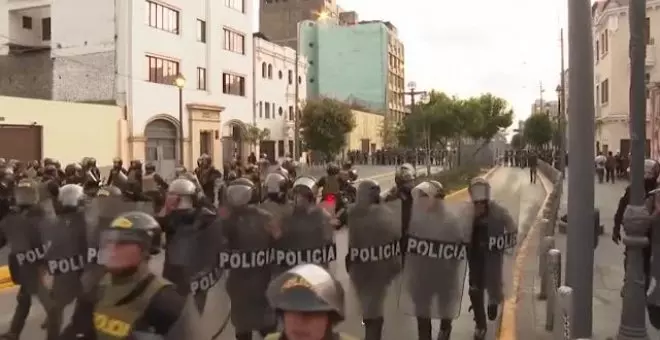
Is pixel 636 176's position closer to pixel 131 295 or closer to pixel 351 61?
pixel 131 295

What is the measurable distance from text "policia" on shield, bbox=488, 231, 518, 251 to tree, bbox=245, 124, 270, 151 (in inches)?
1452

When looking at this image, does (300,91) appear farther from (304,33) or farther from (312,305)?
(312,305)

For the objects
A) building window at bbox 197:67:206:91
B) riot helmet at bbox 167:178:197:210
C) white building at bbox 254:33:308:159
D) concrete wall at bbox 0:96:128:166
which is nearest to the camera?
riot helmet at bbox 167:178:197:210

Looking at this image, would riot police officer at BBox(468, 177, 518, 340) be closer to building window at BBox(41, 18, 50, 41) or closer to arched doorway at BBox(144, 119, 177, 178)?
arched doorway at BBox(144, 119, 177, 178)

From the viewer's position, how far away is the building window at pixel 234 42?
41.6 m

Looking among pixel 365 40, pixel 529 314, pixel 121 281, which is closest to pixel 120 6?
pixel 529 314

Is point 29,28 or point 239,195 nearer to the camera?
point 239,195

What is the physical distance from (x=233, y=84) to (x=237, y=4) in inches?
204

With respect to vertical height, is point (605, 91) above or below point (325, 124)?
above

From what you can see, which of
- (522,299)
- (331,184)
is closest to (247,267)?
(522,299)

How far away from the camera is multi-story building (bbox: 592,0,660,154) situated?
126ft

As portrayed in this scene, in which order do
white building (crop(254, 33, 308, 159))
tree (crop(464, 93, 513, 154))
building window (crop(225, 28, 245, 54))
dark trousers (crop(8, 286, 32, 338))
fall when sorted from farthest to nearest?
1. tree (crop(464, 93, 513, 154))
2. white building (crop(254, 33, 308, 159))
3. building window (crop(225, 28, 245, 54))
4. dark trousers (crop(8, 286, 32, 338))

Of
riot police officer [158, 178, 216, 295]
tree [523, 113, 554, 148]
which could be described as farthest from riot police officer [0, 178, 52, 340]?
tree [523, 113, 554, 148]

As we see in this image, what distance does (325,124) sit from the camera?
48.9m
